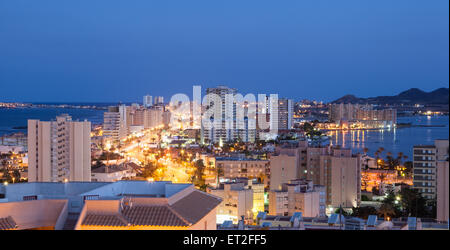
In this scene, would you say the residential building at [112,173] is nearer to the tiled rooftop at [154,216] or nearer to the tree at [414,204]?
the tree at [414,204]

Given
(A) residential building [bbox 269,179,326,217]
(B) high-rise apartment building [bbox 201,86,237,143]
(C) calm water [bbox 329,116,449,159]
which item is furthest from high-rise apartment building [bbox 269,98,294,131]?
(A) residential building [bbox 269,179,326,217]

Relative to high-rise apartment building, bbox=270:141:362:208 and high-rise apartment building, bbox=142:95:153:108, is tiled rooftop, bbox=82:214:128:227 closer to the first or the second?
high-rise apartment building, bbox=270:141:362:208

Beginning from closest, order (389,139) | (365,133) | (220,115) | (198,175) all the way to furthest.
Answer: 1. (198,175)
2. (220,115)
3. (389,139)
4. (365,133)

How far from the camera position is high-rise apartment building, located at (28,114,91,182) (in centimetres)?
793

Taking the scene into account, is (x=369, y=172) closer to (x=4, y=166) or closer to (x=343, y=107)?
(x=4, y=166)

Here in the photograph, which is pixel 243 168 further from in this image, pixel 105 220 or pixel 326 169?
pixel 105 220

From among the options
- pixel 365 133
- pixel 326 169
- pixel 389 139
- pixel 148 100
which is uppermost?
pixel 148 100

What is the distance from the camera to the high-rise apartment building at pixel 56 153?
7926 mm

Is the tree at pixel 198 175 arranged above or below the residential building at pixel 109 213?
below

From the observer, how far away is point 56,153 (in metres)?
8.03

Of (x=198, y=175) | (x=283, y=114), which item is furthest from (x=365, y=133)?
(x=198, y=175)

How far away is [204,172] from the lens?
986 centimetres

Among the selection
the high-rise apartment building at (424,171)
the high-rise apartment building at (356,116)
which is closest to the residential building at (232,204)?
the high-rise apartment building at (424,171)
